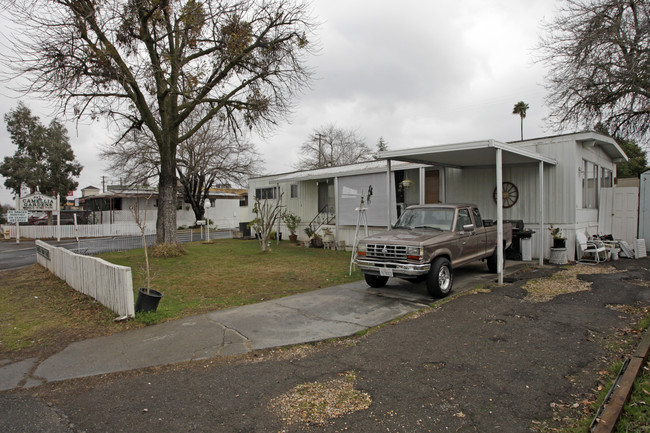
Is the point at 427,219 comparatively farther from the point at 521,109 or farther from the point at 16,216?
the point at 521,109

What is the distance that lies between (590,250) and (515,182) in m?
2.92

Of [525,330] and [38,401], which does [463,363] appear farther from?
[38,401]

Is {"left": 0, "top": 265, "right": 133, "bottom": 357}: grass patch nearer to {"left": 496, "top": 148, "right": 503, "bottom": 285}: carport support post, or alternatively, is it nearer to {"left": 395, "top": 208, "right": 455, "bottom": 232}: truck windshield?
{"left": 395, "top": 208, "right": 455, "bottom": 232}: truck windshield

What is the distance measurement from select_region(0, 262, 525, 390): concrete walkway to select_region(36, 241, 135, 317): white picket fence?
0.79m

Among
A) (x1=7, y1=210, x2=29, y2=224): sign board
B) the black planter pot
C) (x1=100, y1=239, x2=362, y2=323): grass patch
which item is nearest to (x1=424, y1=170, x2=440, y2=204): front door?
(x1=100, y1=239, x2=362, y2=323): grass patch

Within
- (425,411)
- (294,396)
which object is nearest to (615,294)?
(425,411)

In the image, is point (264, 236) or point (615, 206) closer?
point (615, 206)

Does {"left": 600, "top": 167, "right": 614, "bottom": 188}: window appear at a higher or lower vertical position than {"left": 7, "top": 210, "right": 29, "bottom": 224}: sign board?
higher

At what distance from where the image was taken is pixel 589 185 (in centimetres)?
1236

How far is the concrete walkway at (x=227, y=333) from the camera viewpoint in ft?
14.8

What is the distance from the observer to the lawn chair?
11.1 metres

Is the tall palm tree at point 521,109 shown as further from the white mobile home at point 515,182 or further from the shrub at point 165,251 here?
the shrub at point 165,251

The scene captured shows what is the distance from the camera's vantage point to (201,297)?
25.8 ft

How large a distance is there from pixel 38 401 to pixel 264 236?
1183 centimetres
